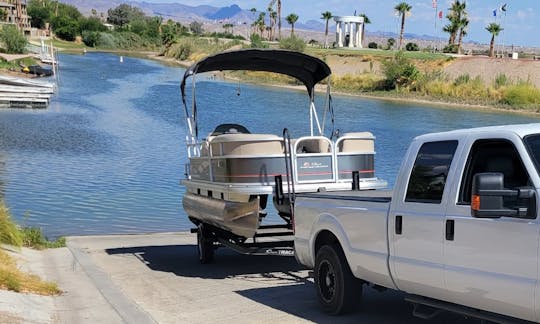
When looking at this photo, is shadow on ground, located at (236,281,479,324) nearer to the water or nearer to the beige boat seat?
the beige boat seat

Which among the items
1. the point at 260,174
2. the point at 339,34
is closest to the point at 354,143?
the point at 260,174

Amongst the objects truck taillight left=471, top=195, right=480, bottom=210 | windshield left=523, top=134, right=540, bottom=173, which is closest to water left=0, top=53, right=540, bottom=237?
truck taillight left=471, top=195, right=480, bottom=210

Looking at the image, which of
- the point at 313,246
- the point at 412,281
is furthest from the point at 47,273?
the point at 412,281

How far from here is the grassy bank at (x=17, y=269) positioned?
866cm

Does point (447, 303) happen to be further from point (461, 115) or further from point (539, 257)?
point (461, 115)

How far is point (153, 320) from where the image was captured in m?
8.56

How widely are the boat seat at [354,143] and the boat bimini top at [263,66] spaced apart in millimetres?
1617

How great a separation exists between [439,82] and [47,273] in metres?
71.0

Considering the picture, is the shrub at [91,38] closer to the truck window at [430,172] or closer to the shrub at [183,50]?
the shrub at [183,50]

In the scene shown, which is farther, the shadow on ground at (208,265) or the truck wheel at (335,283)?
the shadow on ground at (208,265)

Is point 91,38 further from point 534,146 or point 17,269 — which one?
point 534,146

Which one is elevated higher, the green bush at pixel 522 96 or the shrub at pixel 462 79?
the shrub at pixel 462 79

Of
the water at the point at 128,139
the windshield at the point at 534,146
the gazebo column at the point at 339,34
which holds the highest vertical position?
the gazebo column at the point at 339,34

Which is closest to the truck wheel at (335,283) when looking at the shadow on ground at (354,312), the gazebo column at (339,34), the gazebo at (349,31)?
the shadow on ground at (354,312)
